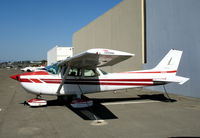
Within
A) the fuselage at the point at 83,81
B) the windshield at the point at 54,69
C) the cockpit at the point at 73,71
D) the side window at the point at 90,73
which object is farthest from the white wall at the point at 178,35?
the windshield at the point at 54,69

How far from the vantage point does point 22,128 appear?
186 inches

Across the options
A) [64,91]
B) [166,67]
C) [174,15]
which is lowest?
[64,91]

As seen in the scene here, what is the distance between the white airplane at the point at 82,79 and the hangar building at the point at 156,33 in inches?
69.8

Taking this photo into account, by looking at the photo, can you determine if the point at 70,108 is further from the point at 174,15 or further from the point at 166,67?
the point at 174,15

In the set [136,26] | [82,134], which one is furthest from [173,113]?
[136,26]

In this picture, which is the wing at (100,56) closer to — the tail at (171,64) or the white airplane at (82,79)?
the white airplane at (82,79)

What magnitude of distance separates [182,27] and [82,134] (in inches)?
324

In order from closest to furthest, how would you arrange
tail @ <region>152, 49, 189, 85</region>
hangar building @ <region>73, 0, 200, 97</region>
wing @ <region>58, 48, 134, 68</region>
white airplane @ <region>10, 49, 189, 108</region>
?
wing @ <region>58, 48, 134, 68</region> < white airplane @ <region>10, 49, 189, 108</region> < tail @ <region>152, 49, 189, 85</region> < hangar building @ <region>73, 0, 200, 97</region>

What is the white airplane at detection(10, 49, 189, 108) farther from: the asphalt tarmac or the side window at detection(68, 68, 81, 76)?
the asphalt tarmac

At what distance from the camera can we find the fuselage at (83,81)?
696 cm

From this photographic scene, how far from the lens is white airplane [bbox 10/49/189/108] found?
22.7 feet

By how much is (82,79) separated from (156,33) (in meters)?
6.74

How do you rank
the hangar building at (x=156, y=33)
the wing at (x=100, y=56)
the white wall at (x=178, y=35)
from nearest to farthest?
1. the wing at (x=100, y=56)
2. the white wall at (x=178, y=35)
3. the hangar building at (x=156, y=33)

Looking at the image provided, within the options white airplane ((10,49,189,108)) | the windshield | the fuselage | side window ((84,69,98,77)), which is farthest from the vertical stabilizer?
the windshield
